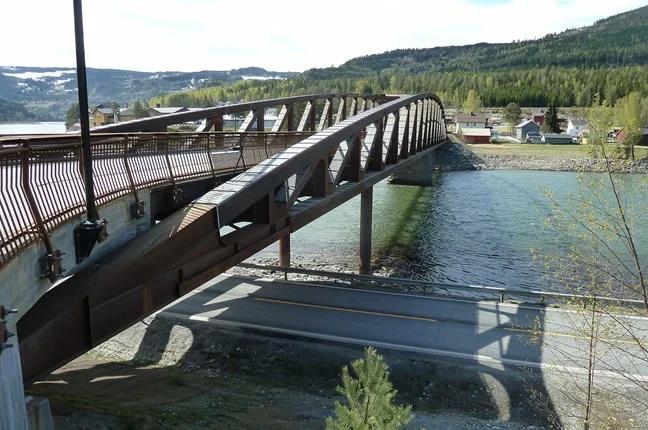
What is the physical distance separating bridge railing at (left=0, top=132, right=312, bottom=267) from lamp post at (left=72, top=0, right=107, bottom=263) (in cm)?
37

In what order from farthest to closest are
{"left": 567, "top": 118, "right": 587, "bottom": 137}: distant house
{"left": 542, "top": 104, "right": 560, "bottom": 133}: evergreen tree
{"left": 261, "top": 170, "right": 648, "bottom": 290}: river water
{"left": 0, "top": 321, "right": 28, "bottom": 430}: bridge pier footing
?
{"left": 567, "top": 118, "right": 587, "bottom": 137}: distant house, {"left": 542, "top": 104, "right": 560, "bottom": 133}: evergreen tree, {"left": 261, "top": 170, "right": 648, "bottom": 290}: river water, {"left": 0, "top": 321, "right": 28, "bottom": 430}: bridge pier footing

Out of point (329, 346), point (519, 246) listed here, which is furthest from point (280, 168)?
point (519, 246)

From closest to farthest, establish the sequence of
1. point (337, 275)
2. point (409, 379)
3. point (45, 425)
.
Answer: point (45, 425) < point (409, 379) < point (337, 275)

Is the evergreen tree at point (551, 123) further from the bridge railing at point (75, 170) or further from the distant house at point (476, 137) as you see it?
the bridge railing at point (75, 170)

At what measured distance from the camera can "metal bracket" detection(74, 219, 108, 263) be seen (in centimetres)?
880

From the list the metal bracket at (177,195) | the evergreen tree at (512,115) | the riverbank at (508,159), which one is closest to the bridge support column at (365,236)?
the metal bracket at (177,195)

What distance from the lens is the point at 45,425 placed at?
868 cm

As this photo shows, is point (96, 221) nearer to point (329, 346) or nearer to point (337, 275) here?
point (329, 346)

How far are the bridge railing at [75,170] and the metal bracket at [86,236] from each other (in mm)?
326

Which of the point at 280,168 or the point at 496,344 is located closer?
the point at 280,168

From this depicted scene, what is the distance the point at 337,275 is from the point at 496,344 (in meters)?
7.91

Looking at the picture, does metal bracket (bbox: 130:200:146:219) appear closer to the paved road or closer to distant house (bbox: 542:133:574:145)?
the paved road

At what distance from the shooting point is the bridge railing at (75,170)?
789 cm

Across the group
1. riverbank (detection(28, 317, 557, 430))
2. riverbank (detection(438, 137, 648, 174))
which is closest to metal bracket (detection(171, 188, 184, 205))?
riverbank (detection(28, 317, 557, 430))
